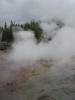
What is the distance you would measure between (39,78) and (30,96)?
2.75m

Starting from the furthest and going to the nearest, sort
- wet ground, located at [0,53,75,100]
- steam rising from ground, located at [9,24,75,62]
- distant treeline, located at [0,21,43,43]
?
distant treeline, located at [0,21,43,43] < steam rising from ground, located at [9,24,75,62] < wet ground, located at [0,53,75,100]

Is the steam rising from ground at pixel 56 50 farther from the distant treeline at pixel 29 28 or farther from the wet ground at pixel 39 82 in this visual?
the distant treeline at pixel 29 28

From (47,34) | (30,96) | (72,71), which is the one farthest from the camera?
(47,34)

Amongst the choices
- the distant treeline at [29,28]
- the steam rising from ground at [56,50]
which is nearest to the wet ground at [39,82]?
the steam rising from ground at [56,50]

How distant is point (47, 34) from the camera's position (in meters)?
26.5

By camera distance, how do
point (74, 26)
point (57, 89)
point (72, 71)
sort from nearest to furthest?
point (57, 89) → point (72, 71) → point (74, 26)

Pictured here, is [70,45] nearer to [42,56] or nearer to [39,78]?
[42,56]

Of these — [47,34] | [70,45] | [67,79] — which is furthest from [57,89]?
[47,34]

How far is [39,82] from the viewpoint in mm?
12078

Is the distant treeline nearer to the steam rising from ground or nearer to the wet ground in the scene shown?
the steam rising from ground

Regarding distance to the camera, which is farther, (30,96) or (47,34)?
(47,34)

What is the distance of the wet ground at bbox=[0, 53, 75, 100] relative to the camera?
10.2 m

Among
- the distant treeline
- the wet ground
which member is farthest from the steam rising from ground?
the distant treeline

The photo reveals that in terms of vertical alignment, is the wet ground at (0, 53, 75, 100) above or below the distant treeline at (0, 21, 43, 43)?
above
